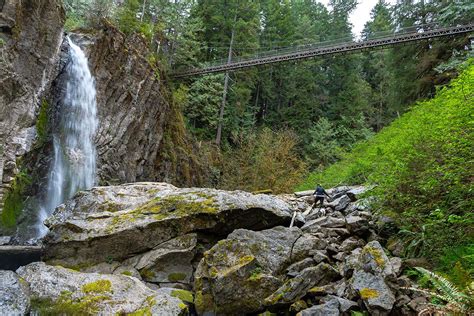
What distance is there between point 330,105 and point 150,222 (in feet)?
91.5

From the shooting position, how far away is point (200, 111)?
85.0ft

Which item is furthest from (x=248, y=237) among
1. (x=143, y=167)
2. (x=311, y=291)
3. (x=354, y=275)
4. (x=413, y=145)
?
(x=143, y=167)

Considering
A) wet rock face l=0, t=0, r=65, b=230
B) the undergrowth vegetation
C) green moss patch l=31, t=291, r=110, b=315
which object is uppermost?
wet rock face l=0, t=0, r=65, b=230

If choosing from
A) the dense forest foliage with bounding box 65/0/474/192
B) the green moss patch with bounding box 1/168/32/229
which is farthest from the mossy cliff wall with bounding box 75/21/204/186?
the green moss patch with bounding box 1/168/32/229

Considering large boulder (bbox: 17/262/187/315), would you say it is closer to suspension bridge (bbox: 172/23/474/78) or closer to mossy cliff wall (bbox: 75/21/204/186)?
mossy cliff wall (bbox: 75/21/204/186)

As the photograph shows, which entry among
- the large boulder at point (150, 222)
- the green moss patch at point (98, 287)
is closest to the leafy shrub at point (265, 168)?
the large boulder at point (150, 222)

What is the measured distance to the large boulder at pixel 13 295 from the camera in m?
4.94

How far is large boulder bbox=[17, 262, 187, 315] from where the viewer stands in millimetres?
5145

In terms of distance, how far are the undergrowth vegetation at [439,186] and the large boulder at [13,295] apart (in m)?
5.72

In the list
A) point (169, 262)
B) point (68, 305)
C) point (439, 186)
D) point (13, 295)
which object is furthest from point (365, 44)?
point (13, 295)

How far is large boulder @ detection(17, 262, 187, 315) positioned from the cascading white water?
275 inches

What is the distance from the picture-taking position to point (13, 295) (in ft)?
16.9

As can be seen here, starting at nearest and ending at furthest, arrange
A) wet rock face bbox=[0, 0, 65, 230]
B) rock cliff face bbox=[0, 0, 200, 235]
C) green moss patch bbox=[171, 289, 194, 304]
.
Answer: green moss patch bbox=[171, 289, 194, 304], wet rock face bbox=[0, 0, 65, 230], rock cliff face bbox=[0, 0, 200, 235]

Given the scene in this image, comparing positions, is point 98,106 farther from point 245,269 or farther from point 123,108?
point 245,269
